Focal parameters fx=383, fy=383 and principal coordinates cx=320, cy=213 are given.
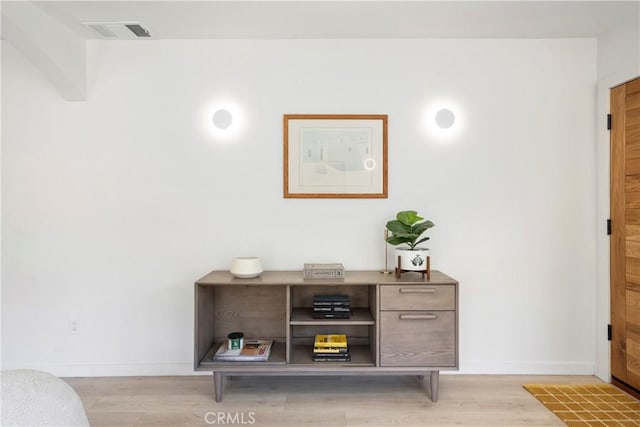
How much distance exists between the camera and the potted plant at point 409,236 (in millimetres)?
2455

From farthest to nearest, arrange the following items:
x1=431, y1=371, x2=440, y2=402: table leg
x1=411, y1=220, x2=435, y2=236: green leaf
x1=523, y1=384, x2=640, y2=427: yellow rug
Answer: x1=411, y1=220, x2=435, y2=236: green leaf, x1=431, y1=371, x2=440, y2=402: table leg, x1=523, y1=384, x2=640, y2=427: yellow rug

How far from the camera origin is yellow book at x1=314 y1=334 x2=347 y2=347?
239cm

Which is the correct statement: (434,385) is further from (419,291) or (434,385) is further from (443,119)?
(443,119)

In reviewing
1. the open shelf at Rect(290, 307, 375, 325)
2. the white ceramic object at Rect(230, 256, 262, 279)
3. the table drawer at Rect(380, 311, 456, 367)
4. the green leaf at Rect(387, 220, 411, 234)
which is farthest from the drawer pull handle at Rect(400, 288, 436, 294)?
the white ceramic object at Rect(230, 256, 262, 279)

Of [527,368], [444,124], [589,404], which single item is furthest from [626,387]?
[444,124]

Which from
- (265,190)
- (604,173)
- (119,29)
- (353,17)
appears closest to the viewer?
(353,17)

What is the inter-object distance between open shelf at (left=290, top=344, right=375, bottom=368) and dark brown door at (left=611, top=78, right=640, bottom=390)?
5.43 feet

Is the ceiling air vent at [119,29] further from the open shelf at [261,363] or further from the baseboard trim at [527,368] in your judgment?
the baseboard trim at [527,368]

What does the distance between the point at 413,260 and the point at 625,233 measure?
54.7 inches

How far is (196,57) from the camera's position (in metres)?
2.73

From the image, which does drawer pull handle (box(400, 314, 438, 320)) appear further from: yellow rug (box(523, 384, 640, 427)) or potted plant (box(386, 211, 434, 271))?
yellow rug (box(523, 384, 640, 427))

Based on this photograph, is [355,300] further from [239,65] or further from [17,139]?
[17,139]

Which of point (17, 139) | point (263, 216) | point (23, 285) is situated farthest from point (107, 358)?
point (17, 139)

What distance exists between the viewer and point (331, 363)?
7.59 feet
